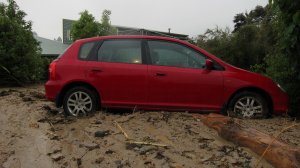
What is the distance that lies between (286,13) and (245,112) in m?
1.97

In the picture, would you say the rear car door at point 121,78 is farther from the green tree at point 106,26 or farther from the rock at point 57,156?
the green tree at point 106,26

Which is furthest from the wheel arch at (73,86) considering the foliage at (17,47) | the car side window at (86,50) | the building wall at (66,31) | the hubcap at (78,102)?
the building wall at (66,31)

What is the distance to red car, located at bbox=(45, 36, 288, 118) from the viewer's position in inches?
332

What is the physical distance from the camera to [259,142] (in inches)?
234

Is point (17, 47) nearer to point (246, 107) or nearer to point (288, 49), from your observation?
point (246, 107)

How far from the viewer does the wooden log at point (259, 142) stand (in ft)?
17.9

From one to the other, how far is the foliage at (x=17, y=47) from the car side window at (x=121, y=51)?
825 cm

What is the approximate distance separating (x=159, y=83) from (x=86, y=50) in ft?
5.13

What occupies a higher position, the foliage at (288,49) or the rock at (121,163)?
the foliage at (288,49)

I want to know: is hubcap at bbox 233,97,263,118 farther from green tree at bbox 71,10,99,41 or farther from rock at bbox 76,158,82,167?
green tree at bbox 71,10,99,41

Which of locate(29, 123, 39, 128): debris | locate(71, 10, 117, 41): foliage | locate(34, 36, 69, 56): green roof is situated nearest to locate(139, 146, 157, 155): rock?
locate(29, 123, 39, 128): debris

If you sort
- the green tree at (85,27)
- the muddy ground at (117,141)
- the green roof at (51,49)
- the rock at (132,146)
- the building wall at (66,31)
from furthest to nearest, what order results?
the building wall at (66,31)
the green tree at (85,27)
the green roof at (51,49)
the rock at (132,146)
the muddy ground at (117,141)

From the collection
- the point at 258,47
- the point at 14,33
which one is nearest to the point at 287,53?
the point at 14,33

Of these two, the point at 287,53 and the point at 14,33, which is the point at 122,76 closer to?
the point at 287,53
